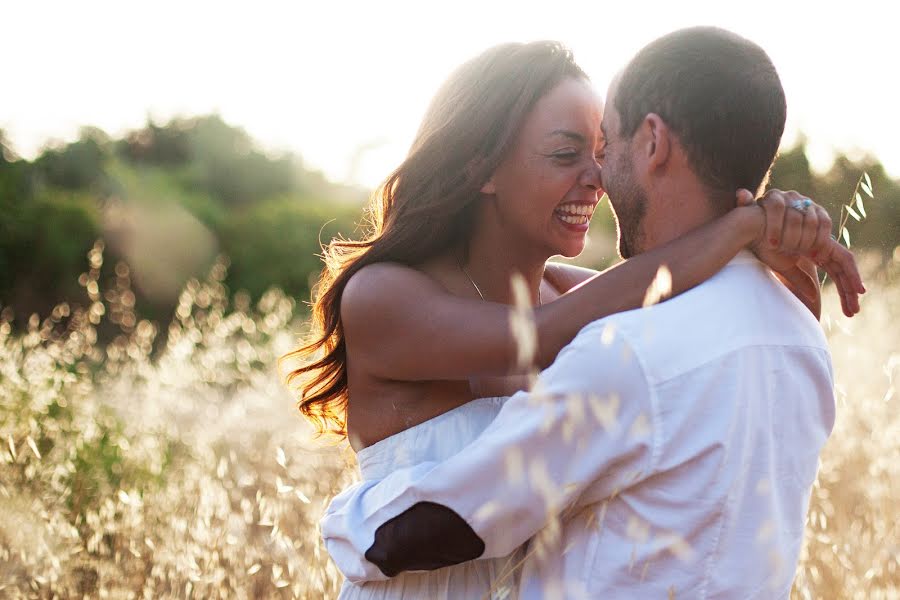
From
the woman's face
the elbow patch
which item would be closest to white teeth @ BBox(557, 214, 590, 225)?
the woman's face

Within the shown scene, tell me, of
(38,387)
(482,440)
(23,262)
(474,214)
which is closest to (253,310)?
(23,262)

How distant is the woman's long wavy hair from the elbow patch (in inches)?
36.9

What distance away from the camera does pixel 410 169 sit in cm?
294

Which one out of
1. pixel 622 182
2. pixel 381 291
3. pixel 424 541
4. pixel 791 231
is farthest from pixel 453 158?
pixel 424 541

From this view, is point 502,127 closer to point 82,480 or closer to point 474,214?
point 474,214

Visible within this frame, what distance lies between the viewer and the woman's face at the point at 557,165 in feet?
9.02

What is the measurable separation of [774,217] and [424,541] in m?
1.06

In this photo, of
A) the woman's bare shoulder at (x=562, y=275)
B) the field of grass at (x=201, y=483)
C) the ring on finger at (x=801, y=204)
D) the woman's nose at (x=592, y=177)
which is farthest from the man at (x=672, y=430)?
the woman's bare shoulder at (x=562, y=275)

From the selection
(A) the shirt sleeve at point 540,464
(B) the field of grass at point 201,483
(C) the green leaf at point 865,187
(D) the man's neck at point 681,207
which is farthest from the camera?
(B) the field of grass at point 201,483

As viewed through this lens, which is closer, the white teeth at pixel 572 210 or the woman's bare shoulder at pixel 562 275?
the white teeth at pixel 572 210

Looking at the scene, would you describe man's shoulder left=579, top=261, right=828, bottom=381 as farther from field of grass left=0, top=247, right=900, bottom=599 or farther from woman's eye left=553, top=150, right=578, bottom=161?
woman's eye left=553, top=150, right=578, bottom=161

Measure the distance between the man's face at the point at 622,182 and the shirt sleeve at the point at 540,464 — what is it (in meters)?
0.47

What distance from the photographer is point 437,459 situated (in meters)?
2.51

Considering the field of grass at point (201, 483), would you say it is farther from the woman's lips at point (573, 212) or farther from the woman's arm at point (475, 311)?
the woman's lips at point (573, 212)
